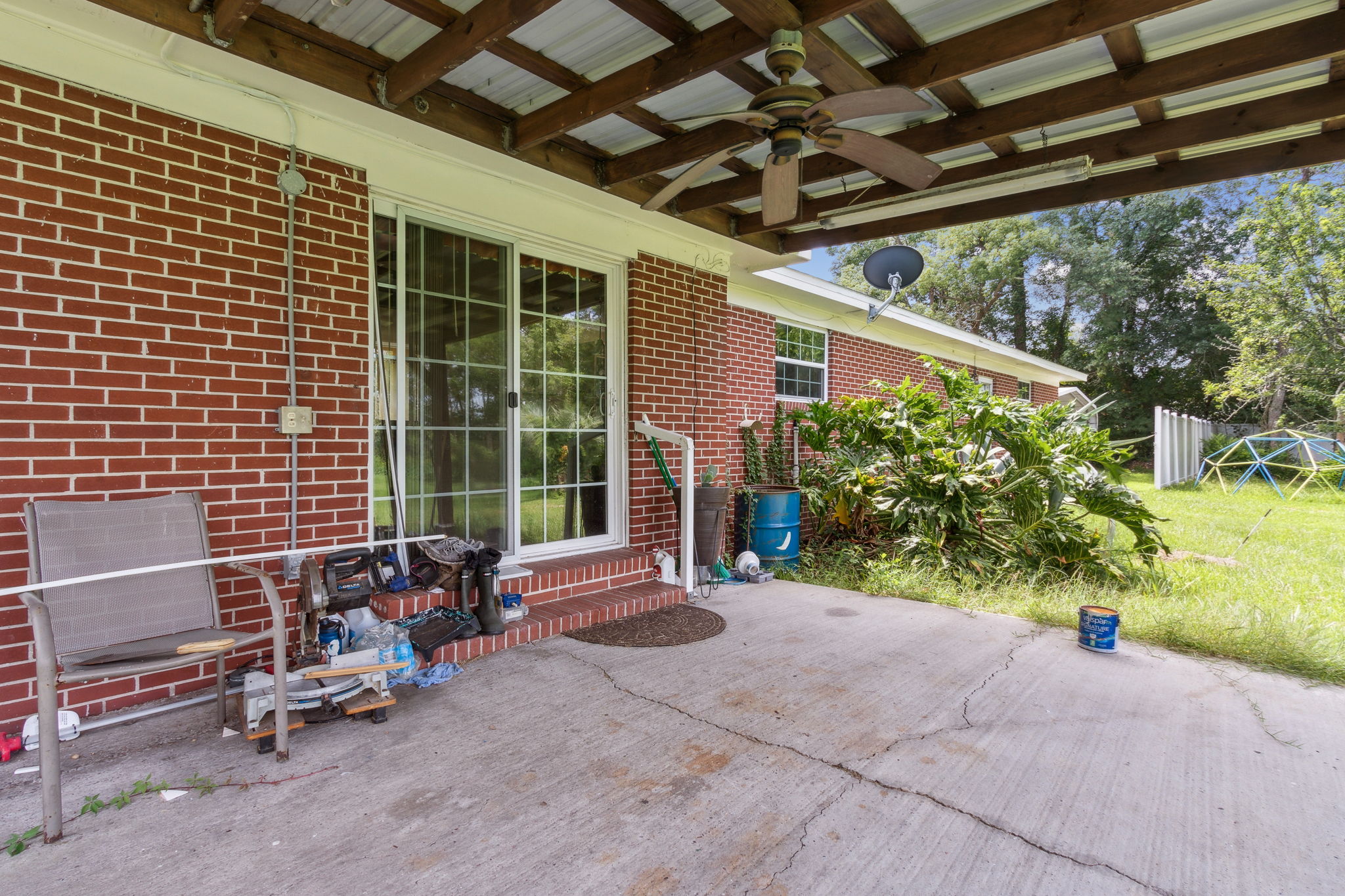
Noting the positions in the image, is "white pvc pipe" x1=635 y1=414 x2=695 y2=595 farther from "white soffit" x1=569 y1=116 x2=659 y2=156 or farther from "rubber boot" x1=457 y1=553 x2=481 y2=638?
"white soffit" x1=569 y1=116 x2=659 y2=156

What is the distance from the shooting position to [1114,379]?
21.6 metres

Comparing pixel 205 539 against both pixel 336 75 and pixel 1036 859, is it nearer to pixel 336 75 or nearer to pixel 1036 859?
pixel 336 75

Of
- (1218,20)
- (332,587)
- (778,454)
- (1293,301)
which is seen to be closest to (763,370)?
(778,454)

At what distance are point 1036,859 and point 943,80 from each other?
116 inches

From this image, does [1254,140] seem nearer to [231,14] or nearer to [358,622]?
[231,14]

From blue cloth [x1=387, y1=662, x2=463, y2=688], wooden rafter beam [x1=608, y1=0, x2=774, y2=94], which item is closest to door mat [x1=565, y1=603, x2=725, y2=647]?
blue cloth [x1=387, y1=662, x2=463, y2=688]

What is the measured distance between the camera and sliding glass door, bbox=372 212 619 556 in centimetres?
351

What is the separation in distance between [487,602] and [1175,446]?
14.1 m

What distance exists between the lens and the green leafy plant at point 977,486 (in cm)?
473

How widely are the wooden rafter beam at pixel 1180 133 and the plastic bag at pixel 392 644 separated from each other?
2737mm

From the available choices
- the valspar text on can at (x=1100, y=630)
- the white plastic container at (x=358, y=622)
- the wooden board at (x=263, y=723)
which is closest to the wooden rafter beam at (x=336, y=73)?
the white plastic container at (x=358, y=622)

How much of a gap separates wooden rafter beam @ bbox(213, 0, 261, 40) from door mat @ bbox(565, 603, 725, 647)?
3.06 metres

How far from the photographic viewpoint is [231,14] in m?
2.37

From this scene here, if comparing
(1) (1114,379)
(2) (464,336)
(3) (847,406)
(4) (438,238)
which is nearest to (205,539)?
(2) (464,336)
